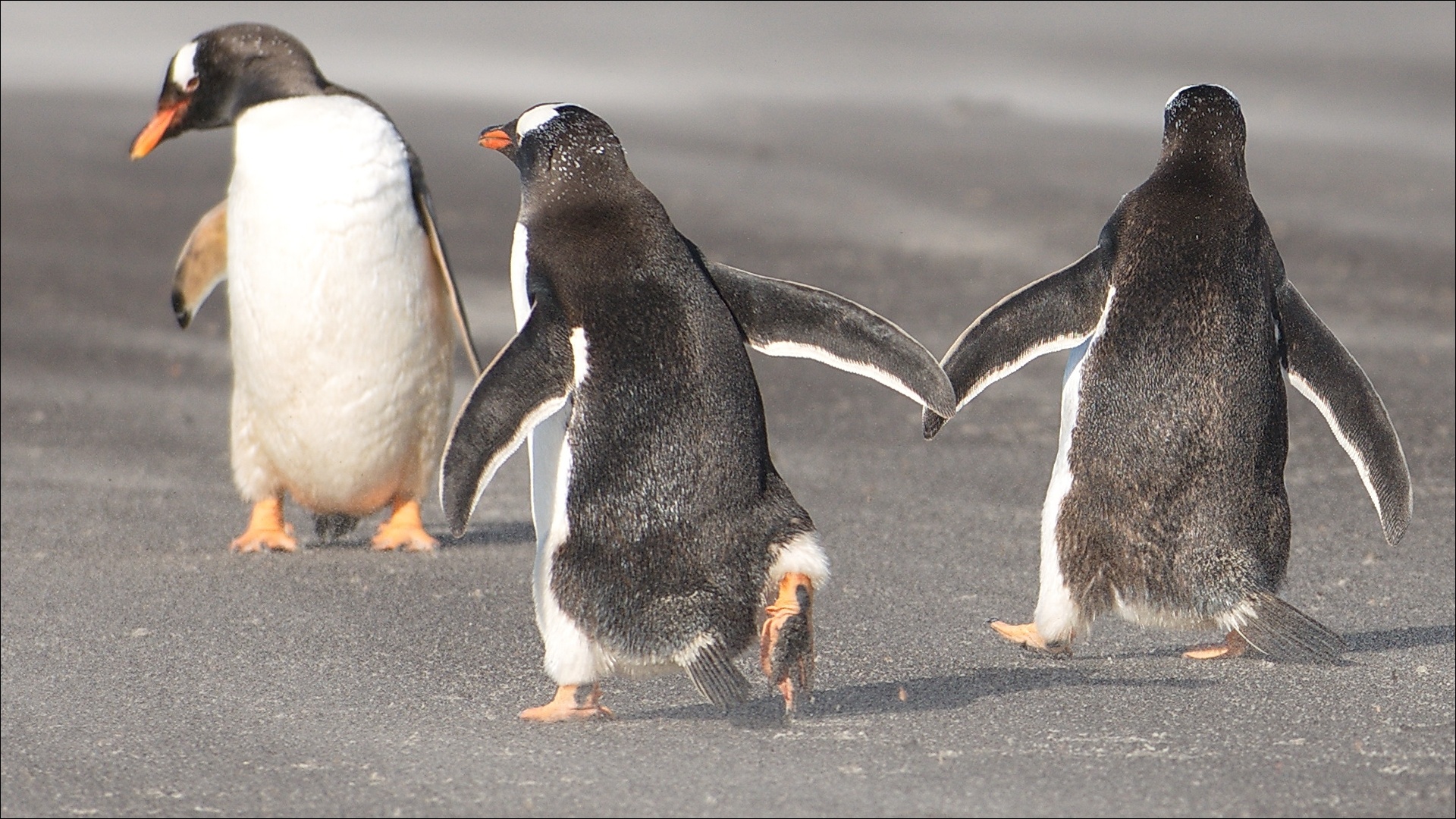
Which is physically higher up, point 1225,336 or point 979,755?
point 1225,336

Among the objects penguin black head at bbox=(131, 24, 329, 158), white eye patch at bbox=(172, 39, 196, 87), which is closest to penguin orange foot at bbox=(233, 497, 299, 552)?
penguin black head at bbox=(131, 24, 329, 158)

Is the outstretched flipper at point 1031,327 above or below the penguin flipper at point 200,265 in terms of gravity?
above

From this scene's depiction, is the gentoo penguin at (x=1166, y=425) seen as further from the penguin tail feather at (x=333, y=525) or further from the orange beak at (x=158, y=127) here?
the orange beak at (x=158, y=127)

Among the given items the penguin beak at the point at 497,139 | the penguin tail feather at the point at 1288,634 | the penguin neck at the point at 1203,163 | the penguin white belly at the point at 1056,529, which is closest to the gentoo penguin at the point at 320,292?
the penguin beak at the point at 497,139

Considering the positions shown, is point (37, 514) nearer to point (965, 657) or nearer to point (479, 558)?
point (479, 558)

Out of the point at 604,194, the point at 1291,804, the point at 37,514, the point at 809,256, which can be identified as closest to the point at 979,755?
the point at 1291,804

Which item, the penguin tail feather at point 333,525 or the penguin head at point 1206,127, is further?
the penguin tail feather at point 333,525

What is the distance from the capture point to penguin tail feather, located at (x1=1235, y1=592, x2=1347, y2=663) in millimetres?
3639

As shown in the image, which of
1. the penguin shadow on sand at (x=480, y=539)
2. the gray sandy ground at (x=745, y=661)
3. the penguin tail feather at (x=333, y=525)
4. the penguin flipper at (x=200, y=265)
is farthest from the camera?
the penguin flipper at (x=200, y=265)

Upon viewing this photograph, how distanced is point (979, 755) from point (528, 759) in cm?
77

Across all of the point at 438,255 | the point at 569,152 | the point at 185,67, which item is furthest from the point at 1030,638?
the point at 185,67

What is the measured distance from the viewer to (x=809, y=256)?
934 cm

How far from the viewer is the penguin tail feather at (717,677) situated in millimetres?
3268

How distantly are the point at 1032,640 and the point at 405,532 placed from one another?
1966mm
